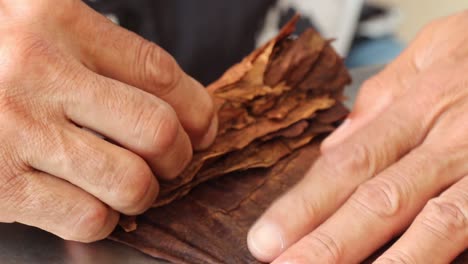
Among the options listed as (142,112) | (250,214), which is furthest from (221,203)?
(142,112)

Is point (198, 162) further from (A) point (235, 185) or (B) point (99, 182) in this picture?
(B) point (99, 182)

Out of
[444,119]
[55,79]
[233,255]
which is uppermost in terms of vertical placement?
[55,79]

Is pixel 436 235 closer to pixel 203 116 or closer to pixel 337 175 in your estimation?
pixel 337 175

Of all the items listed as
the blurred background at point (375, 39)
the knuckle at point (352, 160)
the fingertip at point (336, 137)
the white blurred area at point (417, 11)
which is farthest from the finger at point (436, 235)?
the white blurred area at point (417, 11)

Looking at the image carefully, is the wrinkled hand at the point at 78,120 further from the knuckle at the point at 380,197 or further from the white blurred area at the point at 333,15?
the white blurred area at the point at 333,15

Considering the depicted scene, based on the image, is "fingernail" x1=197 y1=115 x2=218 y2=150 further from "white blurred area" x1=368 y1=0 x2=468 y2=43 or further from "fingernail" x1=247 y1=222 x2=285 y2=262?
"white blurred area" x1=368 y1=0 x2=468 y2=43

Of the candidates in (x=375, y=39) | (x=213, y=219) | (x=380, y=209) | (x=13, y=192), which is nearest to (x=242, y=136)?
(x=213, y=219)
